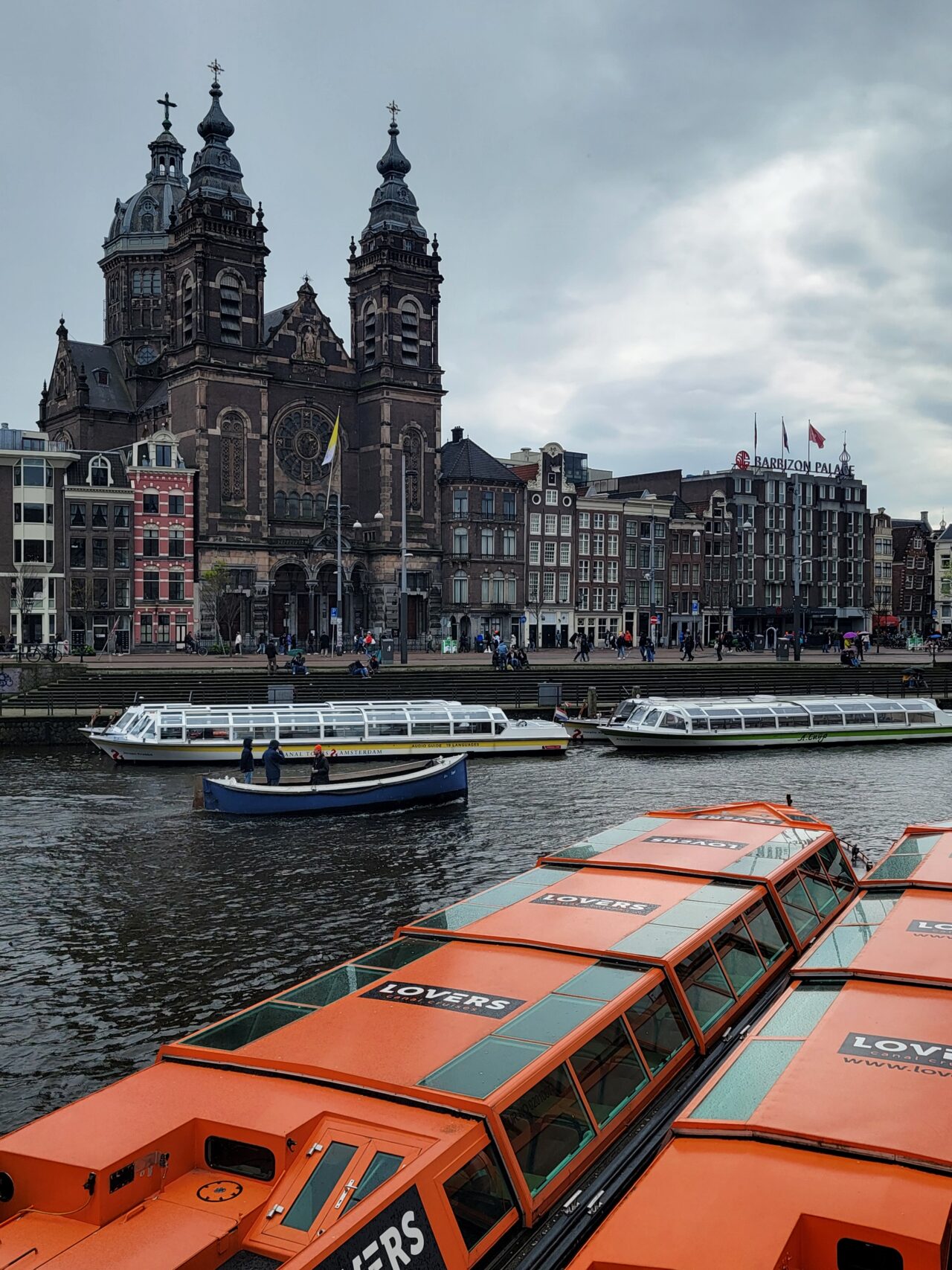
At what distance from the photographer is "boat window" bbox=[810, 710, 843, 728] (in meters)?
50.5

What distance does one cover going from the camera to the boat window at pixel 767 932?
15445 millimetres

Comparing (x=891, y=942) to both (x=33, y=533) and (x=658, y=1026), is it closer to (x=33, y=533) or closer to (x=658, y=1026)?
(x=658, y=1026)

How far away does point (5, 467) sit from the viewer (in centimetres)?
7762

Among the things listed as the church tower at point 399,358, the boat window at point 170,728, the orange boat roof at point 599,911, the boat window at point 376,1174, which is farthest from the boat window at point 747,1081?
the church tower at point 399,358

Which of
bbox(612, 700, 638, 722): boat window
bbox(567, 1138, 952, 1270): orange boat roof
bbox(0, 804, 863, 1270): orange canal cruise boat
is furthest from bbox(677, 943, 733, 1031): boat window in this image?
bbox(612, 700, 638, 722): boat window

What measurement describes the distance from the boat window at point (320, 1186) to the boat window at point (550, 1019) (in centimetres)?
231

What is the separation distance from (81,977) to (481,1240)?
13150mm

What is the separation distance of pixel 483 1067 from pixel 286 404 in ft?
268

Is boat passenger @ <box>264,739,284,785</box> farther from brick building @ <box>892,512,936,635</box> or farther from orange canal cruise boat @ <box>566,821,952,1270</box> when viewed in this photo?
brick building @ <box>892,512,936,635</box>

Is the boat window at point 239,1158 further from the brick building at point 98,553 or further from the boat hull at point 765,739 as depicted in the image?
the brick building at point 98,553

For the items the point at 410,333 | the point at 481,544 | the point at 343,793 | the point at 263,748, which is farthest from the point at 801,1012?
the point at 410,333

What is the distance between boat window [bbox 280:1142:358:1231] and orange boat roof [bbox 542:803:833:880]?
9044mm

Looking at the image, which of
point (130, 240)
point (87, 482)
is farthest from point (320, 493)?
point (130, 240)

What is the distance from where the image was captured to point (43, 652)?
228 ft
